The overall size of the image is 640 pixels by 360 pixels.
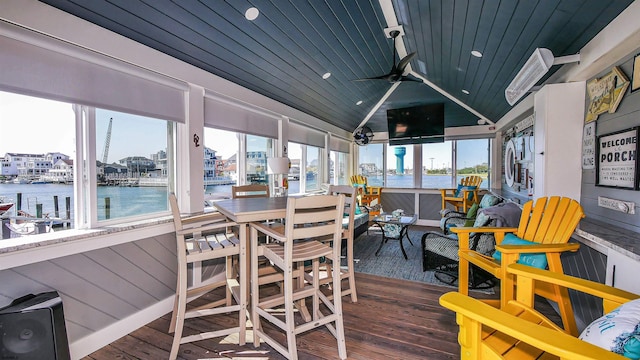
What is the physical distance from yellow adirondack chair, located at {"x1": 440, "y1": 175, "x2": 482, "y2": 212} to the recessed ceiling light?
4921 millimetres

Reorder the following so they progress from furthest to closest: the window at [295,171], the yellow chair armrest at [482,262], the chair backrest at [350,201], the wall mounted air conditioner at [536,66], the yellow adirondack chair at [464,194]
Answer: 1. the yellow adirondack chair at [464,194]
2. the window at [295,171]
3. the chair backrest at [350,201]
4. the wall mounted air conditioner at [536,66]
5. the yellow chair armrest at [482,262]

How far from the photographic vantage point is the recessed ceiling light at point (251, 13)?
7.77 ft

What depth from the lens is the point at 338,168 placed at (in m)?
6.91

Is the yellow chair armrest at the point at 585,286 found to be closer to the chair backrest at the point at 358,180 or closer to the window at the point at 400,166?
the chair backrest at the point at 358,180

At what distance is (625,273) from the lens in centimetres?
161

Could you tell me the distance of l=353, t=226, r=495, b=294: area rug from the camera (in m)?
3.36

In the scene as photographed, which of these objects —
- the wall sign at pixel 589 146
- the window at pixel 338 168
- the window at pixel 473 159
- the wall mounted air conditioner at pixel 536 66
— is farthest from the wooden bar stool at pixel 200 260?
the window at pixel 473 159

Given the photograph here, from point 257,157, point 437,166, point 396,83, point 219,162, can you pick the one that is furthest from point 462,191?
point 219,162

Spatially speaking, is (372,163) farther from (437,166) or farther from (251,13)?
(251,13)

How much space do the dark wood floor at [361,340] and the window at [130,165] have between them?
38.8 inches

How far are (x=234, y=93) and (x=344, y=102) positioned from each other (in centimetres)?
250

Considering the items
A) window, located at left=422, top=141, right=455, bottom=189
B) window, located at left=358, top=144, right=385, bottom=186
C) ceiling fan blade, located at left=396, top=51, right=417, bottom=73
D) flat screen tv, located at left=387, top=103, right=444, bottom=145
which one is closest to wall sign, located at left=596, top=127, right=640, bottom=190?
ceiling fan blade, located at left=396, top=51, right=417, bottom=73

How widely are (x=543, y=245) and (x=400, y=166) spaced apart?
17.7 ft

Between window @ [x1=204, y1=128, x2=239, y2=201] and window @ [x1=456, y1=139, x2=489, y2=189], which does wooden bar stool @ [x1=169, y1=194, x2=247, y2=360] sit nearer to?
window @ [x1=204, y1=128, x2=239, y2=201]
